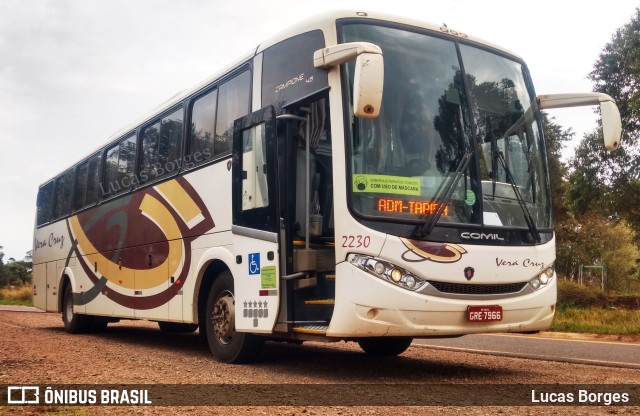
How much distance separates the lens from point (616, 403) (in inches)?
238

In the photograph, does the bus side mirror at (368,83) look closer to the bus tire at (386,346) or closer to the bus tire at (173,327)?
the bus tire at (386,346)

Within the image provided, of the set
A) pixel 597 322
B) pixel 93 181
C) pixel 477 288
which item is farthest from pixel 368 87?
pixel 597 322

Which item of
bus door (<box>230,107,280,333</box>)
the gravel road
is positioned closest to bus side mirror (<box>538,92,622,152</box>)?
the gravel road

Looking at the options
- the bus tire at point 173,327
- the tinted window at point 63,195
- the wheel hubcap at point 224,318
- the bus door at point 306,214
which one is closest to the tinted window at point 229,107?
the bus door at point 306,214

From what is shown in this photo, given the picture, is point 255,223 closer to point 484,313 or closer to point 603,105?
point 484,313

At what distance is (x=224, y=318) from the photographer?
900cm

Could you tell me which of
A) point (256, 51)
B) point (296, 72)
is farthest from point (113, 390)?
point (256, 51)

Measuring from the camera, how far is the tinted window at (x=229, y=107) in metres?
9.11

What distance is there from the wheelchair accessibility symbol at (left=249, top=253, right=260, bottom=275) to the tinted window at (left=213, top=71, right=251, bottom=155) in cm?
158

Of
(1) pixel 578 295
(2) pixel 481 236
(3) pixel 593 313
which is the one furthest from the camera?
(1) pixel 578 295

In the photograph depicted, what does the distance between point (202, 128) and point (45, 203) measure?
986 centimetres

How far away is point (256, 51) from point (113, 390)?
4.48 meters

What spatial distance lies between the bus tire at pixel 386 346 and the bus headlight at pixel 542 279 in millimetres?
2449

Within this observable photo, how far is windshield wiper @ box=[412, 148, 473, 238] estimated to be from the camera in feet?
23.0
